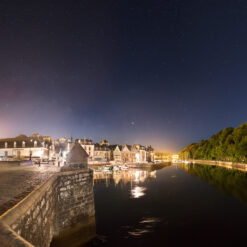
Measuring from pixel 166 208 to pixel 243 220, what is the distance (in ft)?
31.2

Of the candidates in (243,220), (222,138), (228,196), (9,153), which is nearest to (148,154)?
(222,138)

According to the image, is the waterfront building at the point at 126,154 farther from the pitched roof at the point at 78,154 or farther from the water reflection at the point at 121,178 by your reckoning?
the pitched roof at the point at 78,154

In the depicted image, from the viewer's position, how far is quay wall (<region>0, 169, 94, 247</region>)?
602 centimetres

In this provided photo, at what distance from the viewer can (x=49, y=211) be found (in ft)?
39.0

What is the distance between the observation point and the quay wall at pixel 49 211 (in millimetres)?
6017

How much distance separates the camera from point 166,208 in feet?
96.5

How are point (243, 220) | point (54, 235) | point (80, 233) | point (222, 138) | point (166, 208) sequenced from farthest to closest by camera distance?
point (222, 138), point (166, 208), point (243, 220), point (80, 233), point (54, 235)

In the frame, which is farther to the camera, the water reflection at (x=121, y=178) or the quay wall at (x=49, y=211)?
the water reflection at (x=121, y=178)

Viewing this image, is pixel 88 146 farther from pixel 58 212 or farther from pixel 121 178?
pixel 58 212

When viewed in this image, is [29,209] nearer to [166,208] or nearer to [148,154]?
[166,208]

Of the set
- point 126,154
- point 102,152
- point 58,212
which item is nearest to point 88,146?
point 102,152

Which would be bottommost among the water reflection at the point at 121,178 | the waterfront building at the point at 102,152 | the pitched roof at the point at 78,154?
the water reflection at the point at 121,178

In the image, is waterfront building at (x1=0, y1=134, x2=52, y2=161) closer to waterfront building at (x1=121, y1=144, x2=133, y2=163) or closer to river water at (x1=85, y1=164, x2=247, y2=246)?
river water at (x1=85, y1=164, x2=247, y2=246)

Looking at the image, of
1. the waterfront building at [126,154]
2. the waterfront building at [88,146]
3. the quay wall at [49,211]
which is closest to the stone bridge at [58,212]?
the quay wall at [49,211]
